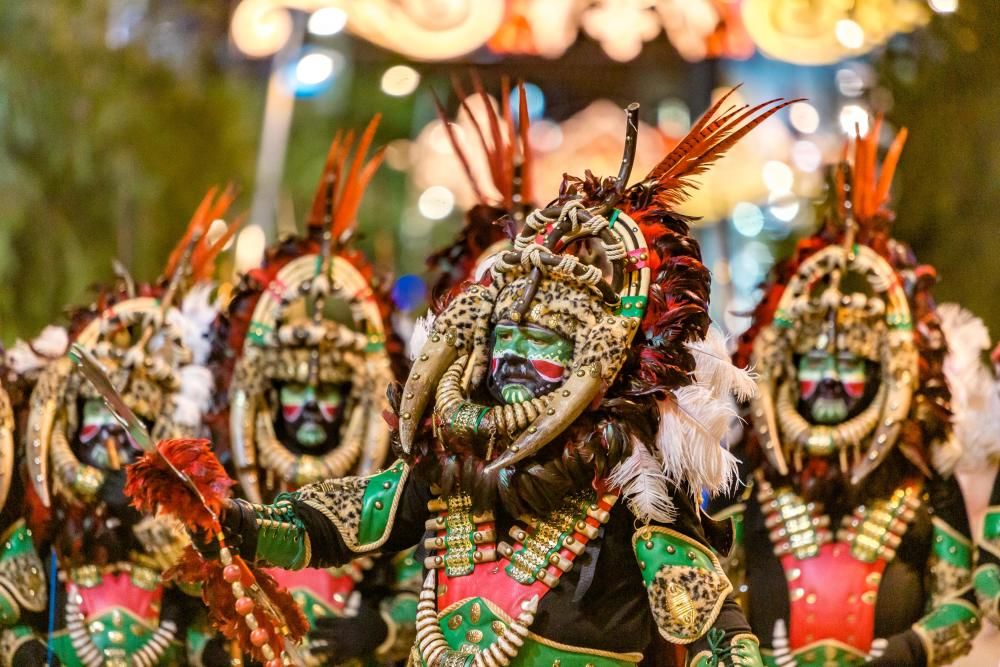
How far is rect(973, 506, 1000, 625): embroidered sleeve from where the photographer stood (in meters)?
3.87

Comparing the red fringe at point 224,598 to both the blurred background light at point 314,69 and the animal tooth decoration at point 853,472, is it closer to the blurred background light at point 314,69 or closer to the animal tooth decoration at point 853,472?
the animal tooth decoration at point 853,472

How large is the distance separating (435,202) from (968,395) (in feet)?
10.7

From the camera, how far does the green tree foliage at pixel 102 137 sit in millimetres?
5637

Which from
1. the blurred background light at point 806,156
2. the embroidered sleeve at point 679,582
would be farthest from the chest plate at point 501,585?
the blurred background light at point 806,156

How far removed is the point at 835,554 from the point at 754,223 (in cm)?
263

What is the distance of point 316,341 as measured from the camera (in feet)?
14.1

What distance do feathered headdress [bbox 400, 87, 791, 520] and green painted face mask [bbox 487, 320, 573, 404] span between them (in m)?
0.02

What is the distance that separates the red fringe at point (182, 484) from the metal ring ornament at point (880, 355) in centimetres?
185

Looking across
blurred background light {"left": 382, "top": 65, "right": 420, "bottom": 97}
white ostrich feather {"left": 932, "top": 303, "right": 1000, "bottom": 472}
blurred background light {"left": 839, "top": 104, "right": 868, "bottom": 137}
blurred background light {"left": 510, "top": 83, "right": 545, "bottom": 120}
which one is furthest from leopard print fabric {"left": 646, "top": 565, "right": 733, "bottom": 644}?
blurred background light {"left": 382, "top": 65, "right": 420, "bottom": 97}

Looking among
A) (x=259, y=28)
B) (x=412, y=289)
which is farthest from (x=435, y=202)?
(x=259, y=28)

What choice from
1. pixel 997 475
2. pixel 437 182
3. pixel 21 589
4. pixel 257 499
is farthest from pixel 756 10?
pixel 21 589

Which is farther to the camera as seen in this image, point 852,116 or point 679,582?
point 852,116

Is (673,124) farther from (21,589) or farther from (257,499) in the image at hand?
(21,589)

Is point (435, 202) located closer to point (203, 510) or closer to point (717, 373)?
point (717, 373)
